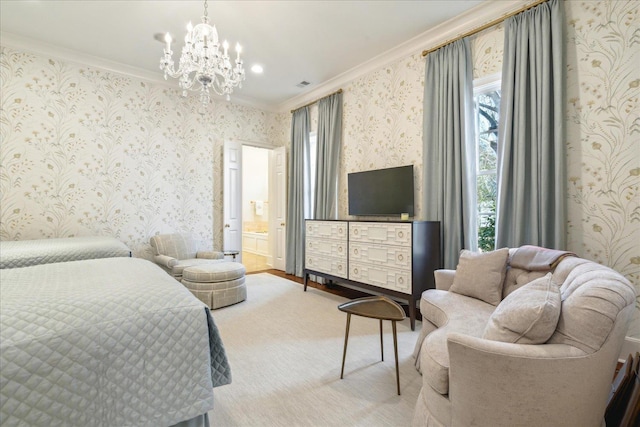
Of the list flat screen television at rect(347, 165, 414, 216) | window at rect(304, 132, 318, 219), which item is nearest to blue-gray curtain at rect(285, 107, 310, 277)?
window at rect(304, 132, 318, 219)

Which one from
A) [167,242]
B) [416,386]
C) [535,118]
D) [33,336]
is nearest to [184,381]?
[33,336]

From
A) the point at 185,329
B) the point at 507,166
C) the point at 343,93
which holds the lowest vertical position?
Result: the point at 185,329

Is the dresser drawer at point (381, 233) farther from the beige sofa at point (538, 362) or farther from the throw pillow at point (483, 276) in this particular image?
the beige sofa at point (538, 362)

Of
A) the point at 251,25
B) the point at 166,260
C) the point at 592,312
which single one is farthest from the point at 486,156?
the point at 166,260

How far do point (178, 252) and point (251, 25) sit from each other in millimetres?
3061

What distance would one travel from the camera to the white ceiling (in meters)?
2.89

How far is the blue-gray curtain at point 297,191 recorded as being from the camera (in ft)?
16.7

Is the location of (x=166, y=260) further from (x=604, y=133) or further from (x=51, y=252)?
(x=604, y=133)

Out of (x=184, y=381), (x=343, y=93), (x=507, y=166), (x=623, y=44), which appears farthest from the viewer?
(x=343, y=93)

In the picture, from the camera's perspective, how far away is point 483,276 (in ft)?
7.16

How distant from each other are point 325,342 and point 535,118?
8.55ft

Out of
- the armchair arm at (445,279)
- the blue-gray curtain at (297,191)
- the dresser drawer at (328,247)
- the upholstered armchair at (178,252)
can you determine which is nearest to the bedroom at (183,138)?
the upholstered armchair at (178,252)

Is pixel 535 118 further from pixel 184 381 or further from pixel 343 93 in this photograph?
pixel 184 381

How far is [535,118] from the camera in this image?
8.30ft
